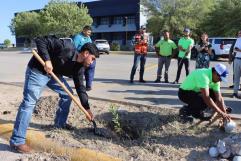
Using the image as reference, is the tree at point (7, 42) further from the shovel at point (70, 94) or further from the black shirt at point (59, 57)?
the black shirt at point (59, 57)

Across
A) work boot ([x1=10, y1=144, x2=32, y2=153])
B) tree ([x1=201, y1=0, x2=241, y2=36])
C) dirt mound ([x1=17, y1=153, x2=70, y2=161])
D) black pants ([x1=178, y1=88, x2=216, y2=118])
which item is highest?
tree ([x1=201, y1=0, x2=241, y2=36])

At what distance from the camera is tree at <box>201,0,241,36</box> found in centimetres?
4038

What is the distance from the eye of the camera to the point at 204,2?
1982 inches

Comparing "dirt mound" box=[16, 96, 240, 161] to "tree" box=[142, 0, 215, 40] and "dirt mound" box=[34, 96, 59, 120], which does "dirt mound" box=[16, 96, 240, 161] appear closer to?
"dirt mound" box=[34, 96, 59, 120]

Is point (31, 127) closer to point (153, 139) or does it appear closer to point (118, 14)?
point (153, 139)

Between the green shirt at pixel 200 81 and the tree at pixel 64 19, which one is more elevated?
the tree at pixel 64 19

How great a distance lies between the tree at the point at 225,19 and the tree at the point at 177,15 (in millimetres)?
5553

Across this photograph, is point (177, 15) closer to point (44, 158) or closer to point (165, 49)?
point (165, 49)

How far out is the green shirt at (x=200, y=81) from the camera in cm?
592

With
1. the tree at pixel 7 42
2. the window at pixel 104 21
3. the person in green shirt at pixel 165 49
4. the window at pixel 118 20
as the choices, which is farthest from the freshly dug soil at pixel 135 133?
the tree at pixel 7 42

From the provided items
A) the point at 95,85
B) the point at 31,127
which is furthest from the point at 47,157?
the point at 95,85

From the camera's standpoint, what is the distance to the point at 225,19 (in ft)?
135

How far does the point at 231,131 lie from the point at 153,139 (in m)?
1.10

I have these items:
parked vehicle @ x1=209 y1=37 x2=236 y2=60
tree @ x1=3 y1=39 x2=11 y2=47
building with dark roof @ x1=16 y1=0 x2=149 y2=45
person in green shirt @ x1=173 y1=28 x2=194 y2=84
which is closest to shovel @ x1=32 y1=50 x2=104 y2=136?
person in green shirt @ x1=173 y1=28 x2=194 y2=84
